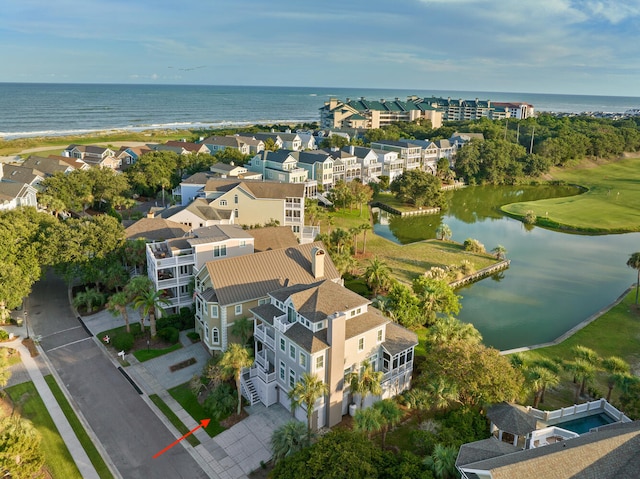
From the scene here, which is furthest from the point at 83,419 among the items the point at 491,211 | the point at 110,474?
the point at 491,211

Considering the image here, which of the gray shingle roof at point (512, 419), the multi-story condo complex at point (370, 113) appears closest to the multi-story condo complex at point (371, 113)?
the multi-story condo complex at point (370, 113)

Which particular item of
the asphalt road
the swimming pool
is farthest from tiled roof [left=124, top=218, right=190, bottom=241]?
the swimming pool

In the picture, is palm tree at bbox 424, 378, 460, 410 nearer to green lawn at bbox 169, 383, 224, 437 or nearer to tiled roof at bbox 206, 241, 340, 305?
green lawn at bbox 169, 383, 224, 437

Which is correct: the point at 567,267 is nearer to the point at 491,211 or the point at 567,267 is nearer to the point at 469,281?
the point at 469,281

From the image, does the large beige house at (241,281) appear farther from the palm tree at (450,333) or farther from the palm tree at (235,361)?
the palm tree at (450,333)

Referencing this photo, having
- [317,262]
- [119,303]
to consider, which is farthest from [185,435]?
[317,262]

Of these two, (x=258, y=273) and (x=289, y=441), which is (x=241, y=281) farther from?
(x=289, y=441)
